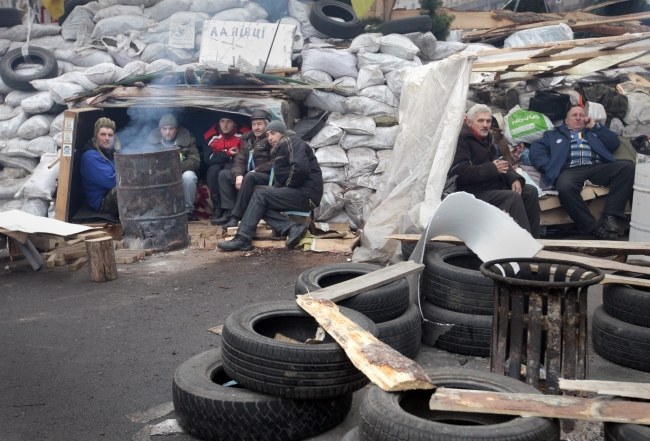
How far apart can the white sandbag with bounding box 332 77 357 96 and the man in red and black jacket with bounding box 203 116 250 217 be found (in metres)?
1.41

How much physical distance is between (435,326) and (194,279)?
3026 mm

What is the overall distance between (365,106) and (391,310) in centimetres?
549

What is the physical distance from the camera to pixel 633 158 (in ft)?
28.8

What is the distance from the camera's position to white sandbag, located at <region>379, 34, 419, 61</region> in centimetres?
1070

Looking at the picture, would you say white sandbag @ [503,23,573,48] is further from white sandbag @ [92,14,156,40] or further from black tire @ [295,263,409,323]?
black tire @ [295,263,409,323]

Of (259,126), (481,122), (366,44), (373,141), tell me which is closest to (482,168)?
(481,122)

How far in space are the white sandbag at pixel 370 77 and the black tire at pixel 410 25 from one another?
1.42 m

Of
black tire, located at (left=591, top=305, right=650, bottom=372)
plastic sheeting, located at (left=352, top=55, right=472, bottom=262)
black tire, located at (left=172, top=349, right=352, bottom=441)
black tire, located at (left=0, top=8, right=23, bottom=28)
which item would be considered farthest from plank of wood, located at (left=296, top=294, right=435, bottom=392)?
black tire, located at (left=0, top=8, right=23, bottom=28)

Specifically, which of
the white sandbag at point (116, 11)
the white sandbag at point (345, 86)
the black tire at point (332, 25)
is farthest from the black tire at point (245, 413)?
the white sandbag at point (116, 11)

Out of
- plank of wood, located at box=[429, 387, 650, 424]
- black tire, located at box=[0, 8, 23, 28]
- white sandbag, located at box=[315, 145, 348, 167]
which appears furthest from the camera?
black tire, located at box=[0, 8, 23, 28]

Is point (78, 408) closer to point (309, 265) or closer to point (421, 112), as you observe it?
point (309, 265)

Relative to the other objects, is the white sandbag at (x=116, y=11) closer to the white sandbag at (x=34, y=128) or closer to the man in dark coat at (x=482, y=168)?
the white sandbag at (x=34, y=128)

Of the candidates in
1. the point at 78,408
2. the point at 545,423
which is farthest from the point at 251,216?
the point at 545,423

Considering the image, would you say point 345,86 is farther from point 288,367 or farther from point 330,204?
point 288,367
